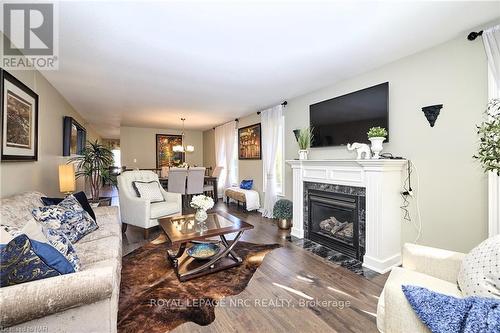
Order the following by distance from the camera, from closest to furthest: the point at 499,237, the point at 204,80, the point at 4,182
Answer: the point at 499,237
the point at 4,182
the point at 204,80

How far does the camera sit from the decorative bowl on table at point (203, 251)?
2.43m

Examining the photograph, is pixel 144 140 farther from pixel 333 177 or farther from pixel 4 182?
pixel 333 177

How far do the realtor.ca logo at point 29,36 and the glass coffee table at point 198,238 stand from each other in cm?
210

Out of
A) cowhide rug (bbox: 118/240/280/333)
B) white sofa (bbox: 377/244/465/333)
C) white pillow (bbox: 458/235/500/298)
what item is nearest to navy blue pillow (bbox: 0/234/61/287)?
cowhide rug (bbox: 118/240/280/333)

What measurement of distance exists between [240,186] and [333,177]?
125 inches

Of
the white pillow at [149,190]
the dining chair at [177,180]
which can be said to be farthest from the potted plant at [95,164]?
the dining chair at [177,180]

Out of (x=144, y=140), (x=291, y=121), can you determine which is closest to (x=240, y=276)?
(x=291, y=121)

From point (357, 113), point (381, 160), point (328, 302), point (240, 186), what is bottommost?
point (328, 302)

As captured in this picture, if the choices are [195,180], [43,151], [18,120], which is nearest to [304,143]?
[195,180]

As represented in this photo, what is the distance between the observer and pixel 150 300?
189 cm

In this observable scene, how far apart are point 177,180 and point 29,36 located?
351cm

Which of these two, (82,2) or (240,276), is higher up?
(82,2)

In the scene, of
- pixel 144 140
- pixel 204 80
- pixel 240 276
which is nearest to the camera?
pixel 240 276

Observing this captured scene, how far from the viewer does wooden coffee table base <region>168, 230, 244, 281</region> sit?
7.47 ft
